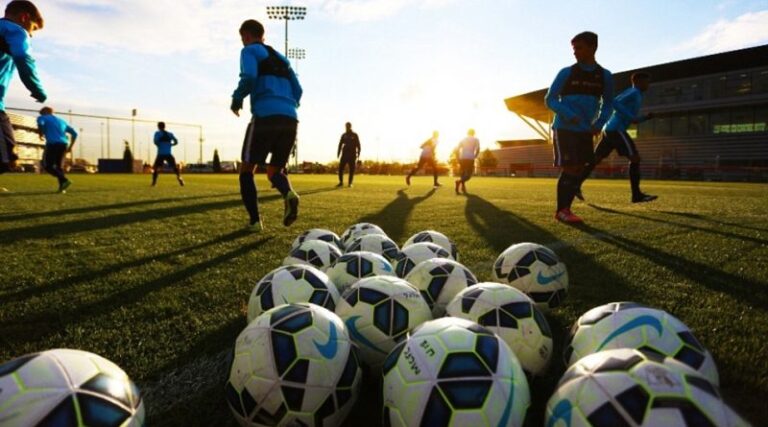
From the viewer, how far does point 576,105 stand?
6.76 m

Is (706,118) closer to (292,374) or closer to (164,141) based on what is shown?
(164,141)

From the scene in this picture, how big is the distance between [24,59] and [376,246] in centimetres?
490

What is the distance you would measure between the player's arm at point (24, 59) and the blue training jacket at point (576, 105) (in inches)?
263

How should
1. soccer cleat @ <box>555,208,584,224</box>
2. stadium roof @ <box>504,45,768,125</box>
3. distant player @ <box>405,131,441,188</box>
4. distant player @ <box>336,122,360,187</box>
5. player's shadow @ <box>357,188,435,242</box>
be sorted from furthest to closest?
1. stadium roof @ <box>504,45,768,125</box>
2. distant player @ <box>405,131,441,188</box>
3. distant player @ <box>336,122,360,187</box>
4. soccer cleat @ <box>555,208,584,224</box>
5. player's shadow @ <box>357,188,435,242</box>

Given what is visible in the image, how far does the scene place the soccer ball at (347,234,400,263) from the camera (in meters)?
3.85

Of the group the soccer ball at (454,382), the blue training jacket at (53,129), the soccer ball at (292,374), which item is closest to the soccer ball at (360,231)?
the soccer ball at (292,374)

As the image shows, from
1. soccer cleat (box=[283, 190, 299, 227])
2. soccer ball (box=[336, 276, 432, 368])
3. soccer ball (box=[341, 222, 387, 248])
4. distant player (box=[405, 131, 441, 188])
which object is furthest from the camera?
distant player (box=[405, 131, 441, 188])

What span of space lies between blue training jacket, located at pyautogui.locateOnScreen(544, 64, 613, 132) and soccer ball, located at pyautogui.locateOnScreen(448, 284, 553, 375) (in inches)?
200

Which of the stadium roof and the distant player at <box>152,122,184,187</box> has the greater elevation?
the stadium roof

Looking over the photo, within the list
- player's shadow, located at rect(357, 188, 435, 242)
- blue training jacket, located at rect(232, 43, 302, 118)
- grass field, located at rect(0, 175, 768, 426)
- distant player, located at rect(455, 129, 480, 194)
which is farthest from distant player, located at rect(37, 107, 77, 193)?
distant player, located at rect(455, 129, 480, 194)

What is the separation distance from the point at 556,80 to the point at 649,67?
4662cm

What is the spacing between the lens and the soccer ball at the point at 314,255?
11.8 feet

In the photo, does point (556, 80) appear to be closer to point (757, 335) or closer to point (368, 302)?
point (757, 335)

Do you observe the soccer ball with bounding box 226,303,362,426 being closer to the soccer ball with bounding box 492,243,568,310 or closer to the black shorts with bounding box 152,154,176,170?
the soccer ball with bounding box 492,243,568,310
